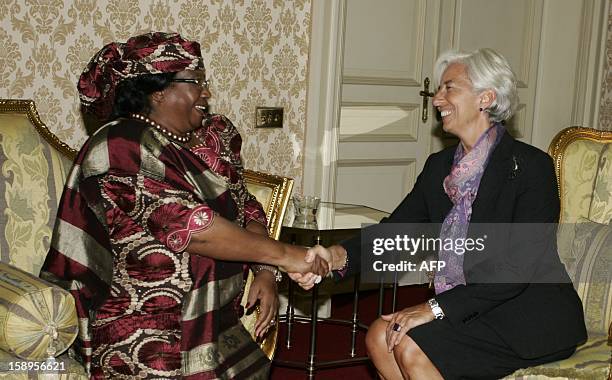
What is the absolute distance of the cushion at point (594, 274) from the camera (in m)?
2.74

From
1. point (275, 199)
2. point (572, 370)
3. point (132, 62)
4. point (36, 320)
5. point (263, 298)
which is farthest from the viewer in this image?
point (275, 199)

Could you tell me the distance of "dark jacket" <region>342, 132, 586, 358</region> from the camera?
245cm

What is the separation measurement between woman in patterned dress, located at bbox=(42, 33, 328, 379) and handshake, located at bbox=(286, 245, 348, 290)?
0.68 feet

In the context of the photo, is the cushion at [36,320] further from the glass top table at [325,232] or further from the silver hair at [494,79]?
the silver hair at [494,79]

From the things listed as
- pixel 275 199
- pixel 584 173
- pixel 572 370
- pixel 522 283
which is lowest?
pixel 572 370

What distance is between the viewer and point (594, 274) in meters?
2.77

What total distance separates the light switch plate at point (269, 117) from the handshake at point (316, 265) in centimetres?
132

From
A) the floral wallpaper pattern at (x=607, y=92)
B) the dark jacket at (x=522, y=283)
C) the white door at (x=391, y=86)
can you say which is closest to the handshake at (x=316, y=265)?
the dark jacket at (x=522, y=283)

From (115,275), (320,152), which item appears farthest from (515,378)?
(320,152)

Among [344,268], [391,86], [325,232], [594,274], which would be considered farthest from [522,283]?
[391,86]

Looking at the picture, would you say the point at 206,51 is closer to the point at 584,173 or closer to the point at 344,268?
the point at 344,268

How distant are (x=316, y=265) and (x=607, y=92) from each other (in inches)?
141

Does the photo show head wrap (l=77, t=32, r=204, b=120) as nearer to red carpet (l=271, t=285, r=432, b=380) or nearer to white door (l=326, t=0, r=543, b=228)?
red carpet (l=271, t=285, r=432, b=380)

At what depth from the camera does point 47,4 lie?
129 inches
